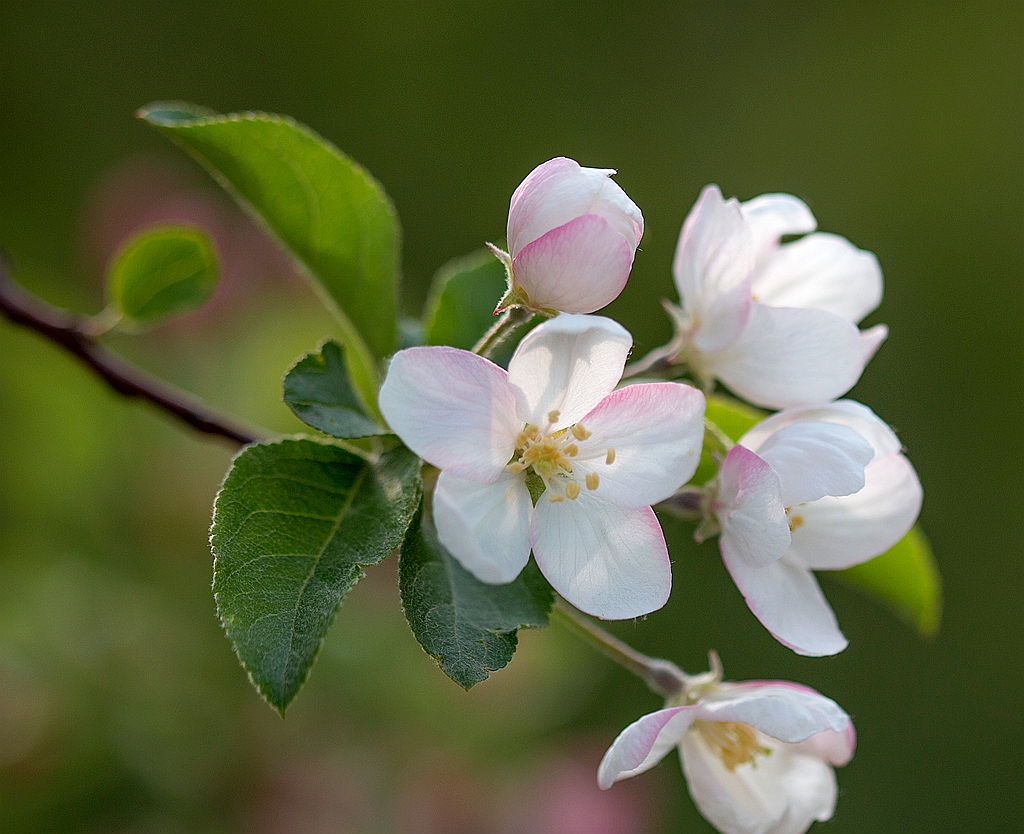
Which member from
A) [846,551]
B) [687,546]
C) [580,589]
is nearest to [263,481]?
[580,589]

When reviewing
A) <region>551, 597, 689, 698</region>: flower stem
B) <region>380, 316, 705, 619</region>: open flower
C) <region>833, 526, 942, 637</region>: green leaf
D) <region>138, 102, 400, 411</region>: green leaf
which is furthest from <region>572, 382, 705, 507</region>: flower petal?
<region>833, 526, 942, 637</region>: green leaf

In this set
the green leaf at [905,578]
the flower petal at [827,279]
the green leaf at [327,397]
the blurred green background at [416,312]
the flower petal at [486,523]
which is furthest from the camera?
the blurred green background at [416,312]

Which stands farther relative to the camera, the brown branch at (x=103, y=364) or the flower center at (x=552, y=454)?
the brown branch at (x=103, y=364)

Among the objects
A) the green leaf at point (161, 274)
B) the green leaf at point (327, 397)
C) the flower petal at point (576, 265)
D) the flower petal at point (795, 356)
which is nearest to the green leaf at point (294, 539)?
the green leaf at point (327, 397)

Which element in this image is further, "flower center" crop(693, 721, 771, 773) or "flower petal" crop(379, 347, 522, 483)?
"flower center" crop(693, 721, 771, 773)

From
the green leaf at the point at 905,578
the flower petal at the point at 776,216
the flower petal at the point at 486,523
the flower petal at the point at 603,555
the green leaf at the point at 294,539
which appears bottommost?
the green leaf at the point at 905,578

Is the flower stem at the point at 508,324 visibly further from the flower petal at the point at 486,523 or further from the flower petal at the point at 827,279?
the flower petal at the point at 827,279

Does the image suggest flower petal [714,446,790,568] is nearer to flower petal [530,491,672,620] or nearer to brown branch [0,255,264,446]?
flower petal [530,491,672,620]
